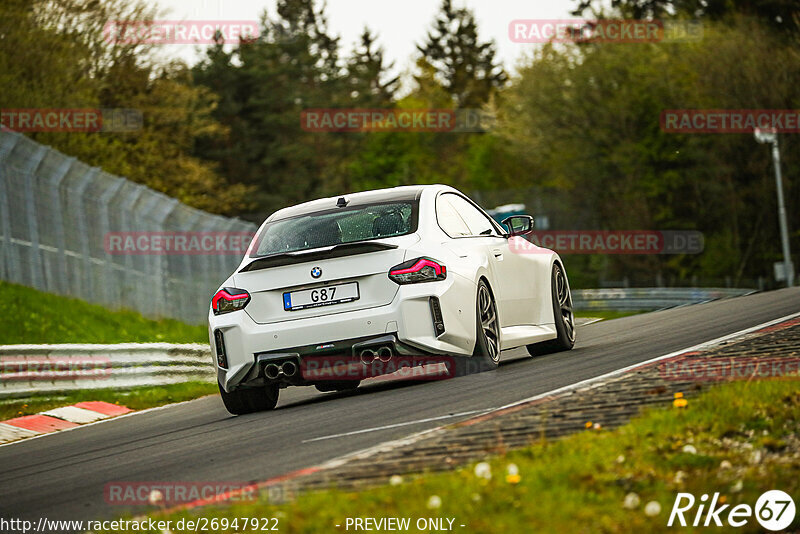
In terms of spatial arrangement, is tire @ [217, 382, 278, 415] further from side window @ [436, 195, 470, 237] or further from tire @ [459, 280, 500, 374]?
side window @ [436, 195, 470, 237]

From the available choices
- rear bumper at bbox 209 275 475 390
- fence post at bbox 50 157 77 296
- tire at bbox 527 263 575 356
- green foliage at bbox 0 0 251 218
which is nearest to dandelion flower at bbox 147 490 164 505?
rear bumper at bbox 209 275 475 390

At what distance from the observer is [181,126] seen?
52.4 m

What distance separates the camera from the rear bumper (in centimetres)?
946

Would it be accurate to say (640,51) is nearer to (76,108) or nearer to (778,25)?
(778,25)

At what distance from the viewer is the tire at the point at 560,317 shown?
39.6 feet

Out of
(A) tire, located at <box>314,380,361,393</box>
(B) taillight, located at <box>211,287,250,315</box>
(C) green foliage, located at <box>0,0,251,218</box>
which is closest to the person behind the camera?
(B) taillight, located at <box>211,287,250,315</box>

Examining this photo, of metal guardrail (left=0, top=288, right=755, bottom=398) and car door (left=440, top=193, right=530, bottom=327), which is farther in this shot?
metal guardrail (left=0, top=288, right=755, bottom=398)

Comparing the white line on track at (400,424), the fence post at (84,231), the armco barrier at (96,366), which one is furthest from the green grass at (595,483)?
the fence post at (84,231)

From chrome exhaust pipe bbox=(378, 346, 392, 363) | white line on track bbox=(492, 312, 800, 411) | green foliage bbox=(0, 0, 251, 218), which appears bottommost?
white line on track bbox=(492, 312, 800, 411)

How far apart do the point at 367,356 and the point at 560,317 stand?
321 cm

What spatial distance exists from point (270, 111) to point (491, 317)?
65.4 meters

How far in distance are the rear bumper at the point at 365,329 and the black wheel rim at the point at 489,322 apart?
1.13ft

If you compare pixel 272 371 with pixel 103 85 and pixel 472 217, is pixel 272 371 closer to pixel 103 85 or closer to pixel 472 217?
pixel 472 217

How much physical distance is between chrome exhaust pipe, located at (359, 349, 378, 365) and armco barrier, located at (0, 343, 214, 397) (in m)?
6.27
